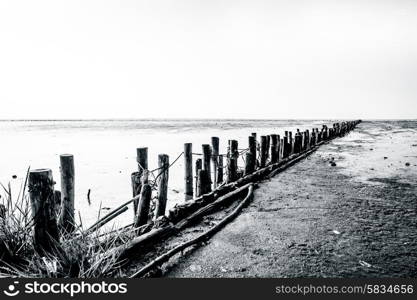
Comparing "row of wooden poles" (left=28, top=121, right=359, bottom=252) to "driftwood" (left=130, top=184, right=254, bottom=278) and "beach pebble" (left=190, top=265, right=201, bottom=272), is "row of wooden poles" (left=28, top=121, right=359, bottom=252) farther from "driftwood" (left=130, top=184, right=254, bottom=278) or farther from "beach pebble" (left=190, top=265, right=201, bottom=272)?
"beach pebble" (left=190, top=265, right=201, bottom=272)

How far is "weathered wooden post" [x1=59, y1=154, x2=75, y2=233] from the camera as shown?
422 centimetres

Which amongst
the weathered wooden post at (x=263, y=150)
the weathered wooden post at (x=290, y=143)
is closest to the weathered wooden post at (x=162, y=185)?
the weathered wooden post at (x=263, y=150)

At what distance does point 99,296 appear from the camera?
9.69ft

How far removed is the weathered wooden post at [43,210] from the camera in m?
3.32

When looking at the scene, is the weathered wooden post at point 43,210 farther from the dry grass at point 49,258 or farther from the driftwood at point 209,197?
the driftwood at point 209,197

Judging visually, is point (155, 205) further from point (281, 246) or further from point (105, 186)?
point (105, 186)

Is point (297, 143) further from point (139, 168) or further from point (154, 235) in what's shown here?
point (154, 235)

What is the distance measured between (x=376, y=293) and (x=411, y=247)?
1860 mm

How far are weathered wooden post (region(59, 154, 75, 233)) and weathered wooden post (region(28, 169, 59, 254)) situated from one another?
726 mm

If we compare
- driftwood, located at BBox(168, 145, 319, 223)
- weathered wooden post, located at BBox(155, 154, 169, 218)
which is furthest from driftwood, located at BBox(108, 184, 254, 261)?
weathered wooden post, located at BBox(155, 154, 169, 218)

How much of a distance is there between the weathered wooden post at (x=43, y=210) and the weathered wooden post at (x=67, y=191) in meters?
0.73

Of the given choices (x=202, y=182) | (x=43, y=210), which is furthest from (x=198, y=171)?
(x=43, y=210)

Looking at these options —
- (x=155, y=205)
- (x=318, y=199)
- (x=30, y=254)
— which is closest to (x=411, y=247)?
(x=318, y=199)

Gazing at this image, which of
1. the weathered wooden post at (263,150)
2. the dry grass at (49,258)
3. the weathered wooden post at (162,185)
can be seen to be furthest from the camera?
the weathered wooden post at (263,150)
